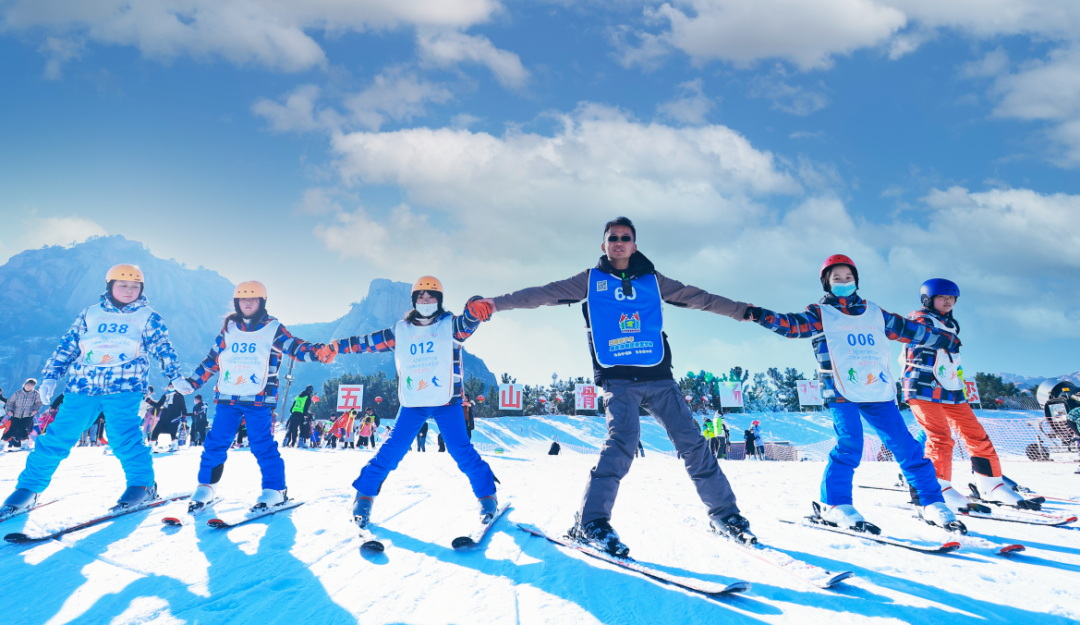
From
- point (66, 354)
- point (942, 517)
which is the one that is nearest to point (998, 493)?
point (942, 517)

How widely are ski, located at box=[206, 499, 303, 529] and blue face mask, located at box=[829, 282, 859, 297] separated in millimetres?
4610

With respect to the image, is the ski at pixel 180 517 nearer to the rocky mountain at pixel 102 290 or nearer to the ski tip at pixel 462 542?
the ski tip at pixel 462 542

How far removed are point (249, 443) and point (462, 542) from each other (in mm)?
2229

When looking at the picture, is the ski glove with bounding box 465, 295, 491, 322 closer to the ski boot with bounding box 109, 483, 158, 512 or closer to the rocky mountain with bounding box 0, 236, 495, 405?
the ski boot with bounding box 109, 483, 158, 512

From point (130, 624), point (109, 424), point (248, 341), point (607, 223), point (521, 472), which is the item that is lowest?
point (521, 472)

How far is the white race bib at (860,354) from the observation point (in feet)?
11.3

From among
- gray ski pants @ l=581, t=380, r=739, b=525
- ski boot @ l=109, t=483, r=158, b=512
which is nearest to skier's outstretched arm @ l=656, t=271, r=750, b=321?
gray ski pants @ l=581, t=380, r=739, b=525

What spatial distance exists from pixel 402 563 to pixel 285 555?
0.70 meters

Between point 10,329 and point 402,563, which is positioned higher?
point 10,329

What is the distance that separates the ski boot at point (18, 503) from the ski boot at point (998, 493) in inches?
303

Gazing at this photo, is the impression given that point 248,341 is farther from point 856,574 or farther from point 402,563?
point 856,574

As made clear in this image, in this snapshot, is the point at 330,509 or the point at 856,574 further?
the point at 330,509

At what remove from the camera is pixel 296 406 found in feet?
47.9

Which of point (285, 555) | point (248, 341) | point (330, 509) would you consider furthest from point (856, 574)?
point (248, 341)
